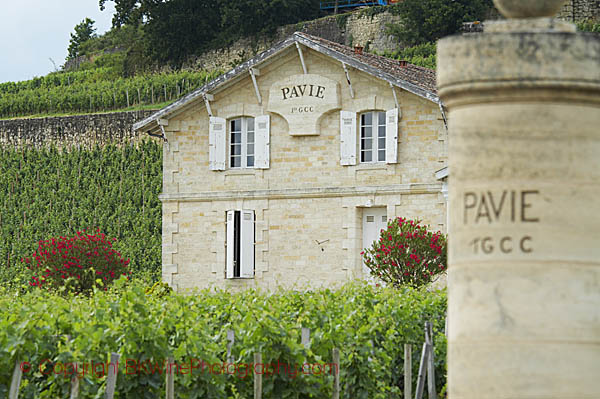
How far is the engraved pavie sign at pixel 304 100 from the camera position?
22.4 metres

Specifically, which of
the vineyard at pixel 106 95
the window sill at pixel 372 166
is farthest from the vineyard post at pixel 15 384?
the vineyard at pixel 106 95

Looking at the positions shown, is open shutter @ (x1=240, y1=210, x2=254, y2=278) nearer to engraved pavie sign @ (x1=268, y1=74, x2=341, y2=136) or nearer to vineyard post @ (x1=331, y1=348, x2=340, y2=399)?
engraved pavie sign @ (x1=268, y1=74, x2=341, y2=136)

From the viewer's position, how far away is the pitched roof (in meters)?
21.4

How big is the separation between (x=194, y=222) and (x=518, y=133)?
19335mm

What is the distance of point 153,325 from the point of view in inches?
322

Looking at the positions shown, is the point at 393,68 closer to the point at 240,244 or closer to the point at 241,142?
the point at 241,142

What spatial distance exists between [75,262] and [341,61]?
648 cm

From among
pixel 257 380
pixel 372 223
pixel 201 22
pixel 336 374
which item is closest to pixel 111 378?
pixel 257 380

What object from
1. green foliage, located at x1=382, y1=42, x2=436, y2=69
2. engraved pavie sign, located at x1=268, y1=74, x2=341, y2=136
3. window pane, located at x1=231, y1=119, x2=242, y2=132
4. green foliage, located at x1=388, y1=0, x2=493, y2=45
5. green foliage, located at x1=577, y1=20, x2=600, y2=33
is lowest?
window pane, located at x1=231, y1=119, x2=242, y2=132

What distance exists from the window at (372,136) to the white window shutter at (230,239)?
9.97ft

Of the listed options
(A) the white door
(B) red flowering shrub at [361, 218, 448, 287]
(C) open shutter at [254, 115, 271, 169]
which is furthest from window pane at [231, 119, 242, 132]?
(B) red flowering shrub at [361, 218, 448, 287]

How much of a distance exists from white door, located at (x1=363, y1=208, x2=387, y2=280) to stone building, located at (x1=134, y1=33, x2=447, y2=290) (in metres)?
0.02

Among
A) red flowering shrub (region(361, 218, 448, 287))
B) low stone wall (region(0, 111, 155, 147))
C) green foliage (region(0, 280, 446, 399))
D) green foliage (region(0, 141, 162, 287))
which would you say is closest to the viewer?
green foliage (region(0, 280, 446, 399))

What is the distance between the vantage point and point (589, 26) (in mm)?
37812
